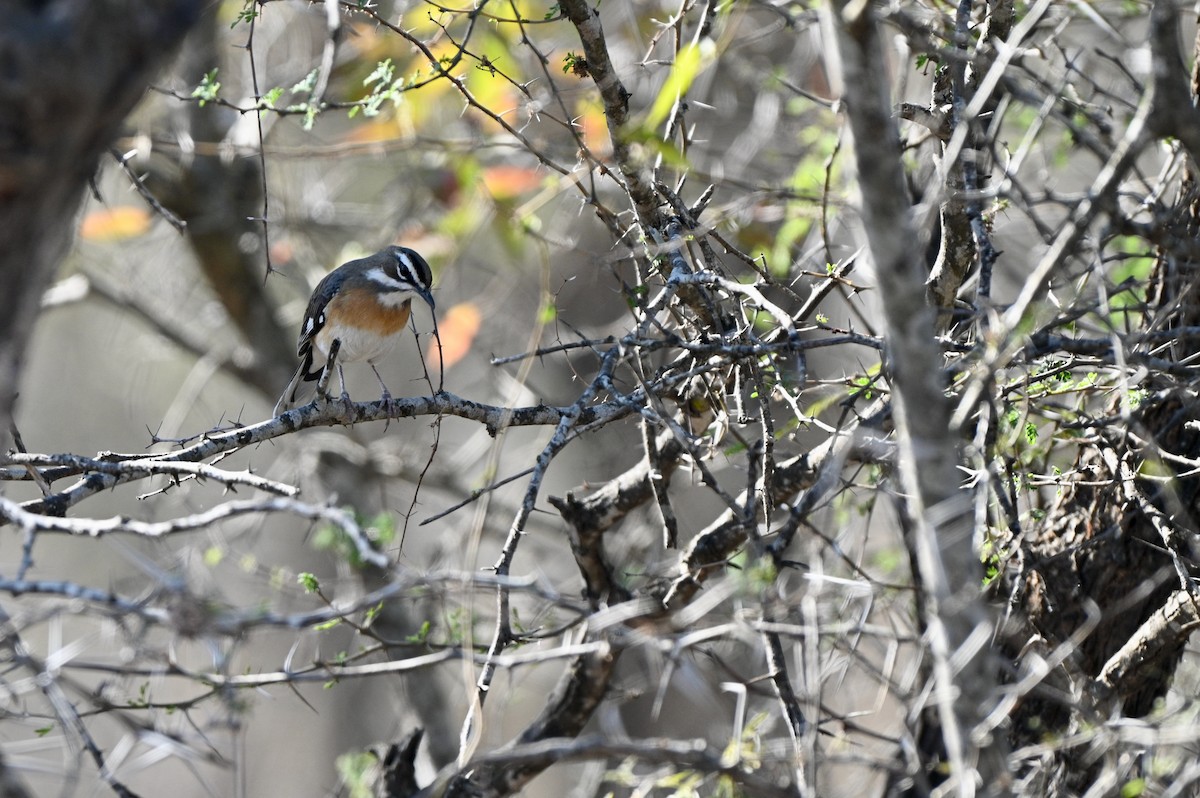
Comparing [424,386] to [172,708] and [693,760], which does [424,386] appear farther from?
[693,760]

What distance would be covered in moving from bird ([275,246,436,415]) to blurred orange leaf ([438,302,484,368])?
2679 millimetres

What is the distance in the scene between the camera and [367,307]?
23.2 feet

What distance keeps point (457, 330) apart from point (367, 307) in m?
3.33

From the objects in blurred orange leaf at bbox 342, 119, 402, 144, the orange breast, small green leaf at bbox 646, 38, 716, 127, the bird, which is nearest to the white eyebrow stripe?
the bird

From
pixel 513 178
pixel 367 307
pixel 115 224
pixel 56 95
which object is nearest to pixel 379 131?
pixel 513 178

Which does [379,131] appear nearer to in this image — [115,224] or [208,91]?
[115,224]

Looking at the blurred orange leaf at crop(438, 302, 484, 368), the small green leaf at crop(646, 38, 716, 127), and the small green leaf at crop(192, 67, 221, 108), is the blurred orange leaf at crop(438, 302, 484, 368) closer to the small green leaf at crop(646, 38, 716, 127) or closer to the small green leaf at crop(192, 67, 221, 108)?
the small green leaf at crop(192, 67, 221, 108)

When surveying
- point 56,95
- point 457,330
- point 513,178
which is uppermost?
point 513,178

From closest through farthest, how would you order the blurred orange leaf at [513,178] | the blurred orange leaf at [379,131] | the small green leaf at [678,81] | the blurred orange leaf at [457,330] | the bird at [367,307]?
1. the small green leaf at [678,81]
2. the bird at [367,307]
3. the blurred orange leaf at [513,178]
4. the blurred orange leaf at [379,131]
5. the blurred orange leaf at [457,330]

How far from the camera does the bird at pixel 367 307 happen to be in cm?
691

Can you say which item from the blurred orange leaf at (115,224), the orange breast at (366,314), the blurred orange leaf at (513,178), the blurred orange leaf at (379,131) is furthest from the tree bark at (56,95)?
the blurred orange leaf at (115,224)

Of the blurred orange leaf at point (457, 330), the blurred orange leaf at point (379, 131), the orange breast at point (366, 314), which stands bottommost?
the orange breast at point (366, 314)

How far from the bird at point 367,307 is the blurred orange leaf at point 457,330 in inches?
105

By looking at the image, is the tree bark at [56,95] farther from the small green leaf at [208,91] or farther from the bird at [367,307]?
the bird at [367,307]
